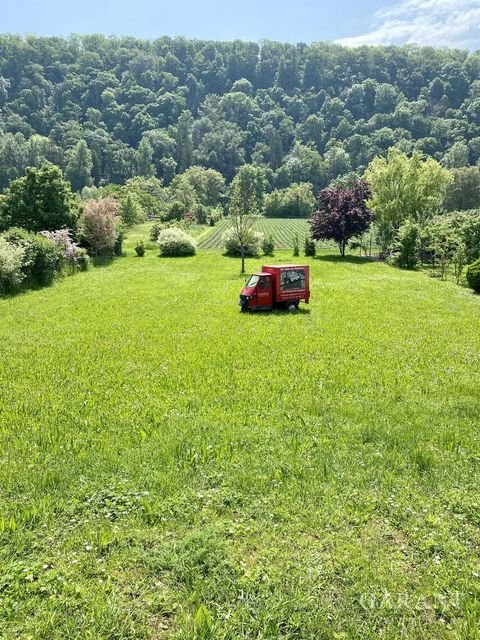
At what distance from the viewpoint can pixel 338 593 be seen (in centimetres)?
355

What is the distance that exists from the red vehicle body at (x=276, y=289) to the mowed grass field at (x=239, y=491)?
16.5ft

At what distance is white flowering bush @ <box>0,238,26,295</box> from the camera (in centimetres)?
1966

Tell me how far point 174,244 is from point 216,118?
543 ft

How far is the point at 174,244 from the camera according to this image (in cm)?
3791

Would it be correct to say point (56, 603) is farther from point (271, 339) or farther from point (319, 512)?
point (271, 339)

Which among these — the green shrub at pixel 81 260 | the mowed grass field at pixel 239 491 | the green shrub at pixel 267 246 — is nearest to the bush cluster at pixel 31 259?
the green shrub at pixel 81 260

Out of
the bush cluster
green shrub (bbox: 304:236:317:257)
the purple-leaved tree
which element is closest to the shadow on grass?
the bush cluster

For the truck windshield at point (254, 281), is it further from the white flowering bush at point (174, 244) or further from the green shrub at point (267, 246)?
the green shrub at point (267, 246)

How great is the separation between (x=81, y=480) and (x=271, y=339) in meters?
7.56

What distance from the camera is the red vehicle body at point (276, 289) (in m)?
15.9

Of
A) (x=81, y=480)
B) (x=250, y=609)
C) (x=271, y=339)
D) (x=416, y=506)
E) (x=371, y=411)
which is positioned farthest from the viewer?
(x=271, y=339)

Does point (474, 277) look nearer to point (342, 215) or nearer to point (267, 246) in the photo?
point (342, 215)

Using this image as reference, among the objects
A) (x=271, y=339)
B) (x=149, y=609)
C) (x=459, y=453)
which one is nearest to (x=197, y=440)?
(x=149, y=609)

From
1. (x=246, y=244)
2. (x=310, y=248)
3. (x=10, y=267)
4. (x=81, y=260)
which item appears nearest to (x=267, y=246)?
(x=246, y=244)
